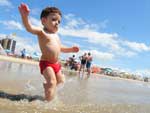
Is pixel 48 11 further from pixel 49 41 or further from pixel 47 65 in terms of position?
pixel 47 65

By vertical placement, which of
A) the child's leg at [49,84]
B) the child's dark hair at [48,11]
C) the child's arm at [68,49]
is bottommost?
the child's leg at [49,84]

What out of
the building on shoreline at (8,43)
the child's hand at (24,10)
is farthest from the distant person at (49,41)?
the building on shoreline at (8,43)

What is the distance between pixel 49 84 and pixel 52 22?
1.01 metres

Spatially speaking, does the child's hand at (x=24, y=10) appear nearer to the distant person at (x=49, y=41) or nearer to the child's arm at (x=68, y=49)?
the distant person at (x=49, y=41)

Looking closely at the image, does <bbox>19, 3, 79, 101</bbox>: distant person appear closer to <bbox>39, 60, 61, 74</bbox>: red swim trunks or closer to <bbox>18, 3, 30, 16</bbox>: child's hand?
<bbox>39, 60, 61, 74</bbox>: red swim trunks

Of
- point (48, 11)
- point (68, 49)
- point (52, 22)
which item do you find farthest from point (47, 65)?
point (68, 49)

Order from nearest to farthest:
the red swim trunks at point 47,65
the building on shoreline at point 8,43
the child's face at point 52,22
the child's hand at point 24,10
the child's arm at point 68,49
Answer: the child's hand at point 24,10 < the red swim trunks at point 47,65 < the child's face at point 52,22 < the child's arm at point 68,49 < the building on shoreline at point 8,43

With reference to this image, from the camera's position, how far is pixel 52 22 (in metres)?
5.55

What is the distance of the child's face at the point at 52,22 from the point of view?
5.53 m

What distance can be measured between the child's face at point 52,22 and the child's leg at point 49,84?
684 mm

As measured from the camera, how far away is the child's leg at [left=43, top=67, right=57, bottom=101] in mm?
5000

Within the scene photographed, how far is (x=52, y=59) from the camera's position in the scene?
5508 mm

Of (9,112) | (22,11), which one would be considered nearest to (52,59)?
(22,11)

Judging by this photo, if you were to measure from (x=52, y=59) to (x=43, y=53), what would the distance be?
186mm
